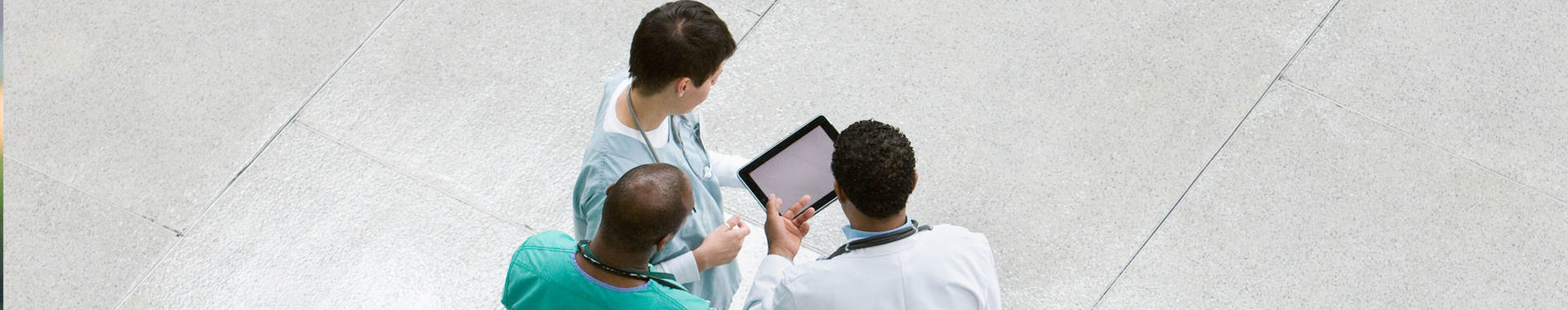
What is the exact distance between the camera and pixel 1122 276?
10.6 feet

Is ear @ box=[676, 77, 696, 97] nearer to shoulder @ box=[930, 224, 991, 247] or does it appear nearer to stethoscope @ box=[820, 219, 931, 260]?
stethoscope @ box=[820, 219, 931, 260]

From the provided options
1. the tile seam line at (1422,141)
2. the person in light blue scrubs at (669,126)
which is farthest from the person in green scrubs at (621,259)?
the tile seam line at (1422,141)

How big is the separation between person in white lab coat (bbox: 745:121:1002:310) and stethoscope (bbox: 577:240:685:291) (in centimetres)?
22

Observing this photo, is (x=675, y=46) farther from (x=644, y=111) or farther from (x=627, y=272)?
(x=627, y=272)

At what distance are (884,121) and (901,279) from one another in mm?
1551

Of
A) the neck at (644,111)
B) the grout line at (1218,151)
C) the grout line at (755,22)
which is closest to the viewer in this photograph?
the neck at (644,111)

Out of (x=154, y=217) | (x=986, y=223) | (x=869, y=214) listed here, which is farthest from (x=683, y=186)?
(x=154, y=217)

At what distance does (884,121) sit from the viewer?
3.51m

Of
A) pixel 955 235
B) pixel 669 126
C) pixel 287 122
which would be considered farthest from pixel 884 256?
pixel 287 122

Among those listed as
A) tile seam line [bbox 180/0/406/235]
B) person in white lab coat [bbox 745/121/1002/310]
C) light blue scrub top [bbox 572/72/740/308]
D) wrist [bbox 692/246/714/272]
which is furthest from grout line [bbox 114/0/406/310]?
person in white lab coat [bbox 745/121/1002/310]

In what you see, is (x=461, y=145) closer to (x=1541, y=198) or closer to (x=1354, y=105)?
(x=1354, y=105)

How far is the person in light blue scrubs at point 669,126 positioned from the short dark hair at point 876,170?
345 millimetres

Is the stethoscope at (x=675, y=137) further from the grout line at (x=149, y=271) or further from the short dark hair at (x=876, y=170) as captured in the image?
the grout line at (x=149, y=271)

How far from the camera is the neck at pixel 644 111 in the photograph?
7.06 feet
